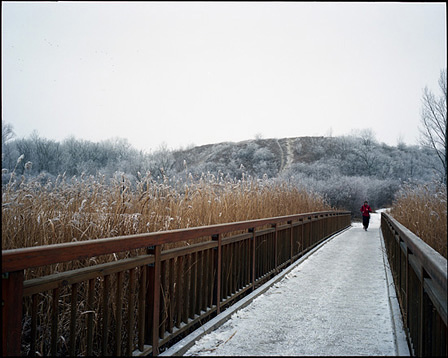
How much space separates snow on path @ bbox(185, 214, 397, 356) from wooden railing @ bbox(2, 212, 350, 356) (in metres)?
0.35

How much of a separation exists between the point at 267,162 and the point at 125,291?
73897mm

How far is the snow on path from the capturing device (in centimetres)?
323

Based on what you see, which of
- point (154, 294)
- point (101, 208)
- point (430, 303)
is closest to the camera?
point (430, 303)

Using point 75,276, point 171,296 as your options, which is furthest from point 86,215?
point 75,276

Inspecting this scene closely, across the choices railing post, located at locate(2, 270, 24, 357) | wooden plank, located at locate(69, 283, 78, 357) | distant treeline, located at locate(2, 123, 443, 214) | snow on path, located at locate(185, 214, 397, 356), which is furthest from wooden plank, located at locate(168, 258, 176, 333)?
railing post, located at locate(2, 270, 24, 357)

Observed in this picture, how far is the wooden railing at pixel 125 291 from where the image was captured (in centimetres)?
195

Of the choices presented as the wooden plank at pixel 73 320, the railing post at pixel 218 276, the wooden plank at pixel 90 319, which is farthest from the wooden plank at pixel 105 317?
the railing post at pixel 218 276

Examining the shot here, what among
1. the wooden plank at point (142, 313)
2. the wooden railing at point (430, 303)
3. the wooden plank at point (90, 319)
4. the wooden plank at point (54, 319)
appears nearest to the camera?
the wooden railing at point (430, 303)

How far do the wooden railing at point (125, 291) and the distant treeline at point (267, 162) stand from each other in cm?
71

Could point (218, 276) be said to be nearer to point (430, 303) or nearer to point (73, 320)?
point (73, 320)

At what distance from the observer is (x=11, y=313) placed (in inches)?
68.6

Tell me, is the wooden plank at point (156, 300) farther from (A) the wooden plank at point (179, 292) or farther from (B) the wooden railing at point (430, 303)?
(B) the wooden railing at point (430, 303)

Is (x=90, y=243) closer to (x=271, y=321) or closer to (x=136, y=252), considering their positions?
(x=136, y=252)

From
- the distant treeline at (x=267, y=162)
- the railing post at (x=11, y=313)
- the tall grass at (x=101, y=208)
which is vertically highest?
the distant treeline at (x=267, y=162)
